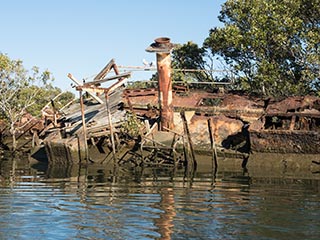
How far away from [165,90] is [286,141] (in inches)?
255

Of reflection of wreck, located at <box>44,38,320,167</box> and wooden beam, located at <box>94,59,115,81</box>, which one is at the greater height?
wooden beam, located at <box>94,59,115,81</box>

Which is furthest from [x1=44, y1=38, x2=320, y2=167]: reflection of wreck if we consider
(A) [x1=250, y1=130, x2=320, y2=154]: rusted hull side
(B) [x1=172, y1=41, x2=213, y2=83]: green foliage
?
(B) [x1=172, y1=41, x2=213, y2=83]: green foliage

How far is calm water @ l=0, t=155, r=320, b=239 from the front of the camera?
28.7 feet

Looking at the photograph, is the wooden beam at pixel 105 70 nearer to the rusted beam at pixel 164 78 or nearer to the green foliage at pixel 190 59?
the rusted beam at pixel 164 78

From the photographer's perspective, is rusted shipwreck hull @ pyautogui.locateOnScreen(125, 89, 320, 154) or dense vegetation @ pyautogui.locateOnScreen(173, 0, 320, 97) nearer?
rusted shipwreck hull @ pyautogui.locateOnScreen(125, 89, 320, 154)

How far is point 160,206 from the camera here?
11.5 meters

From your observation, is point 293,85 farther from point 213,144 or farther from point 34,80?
point 34,80

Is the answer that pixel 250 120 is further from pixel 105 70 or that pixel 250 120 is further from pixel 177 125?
pixel 105 70

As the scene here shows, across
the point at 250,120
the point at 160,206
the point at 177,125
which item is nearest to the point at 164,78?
the point at 177,125

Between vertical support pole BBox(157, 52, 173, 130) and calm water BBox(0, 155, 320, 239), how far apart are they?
18.8ft

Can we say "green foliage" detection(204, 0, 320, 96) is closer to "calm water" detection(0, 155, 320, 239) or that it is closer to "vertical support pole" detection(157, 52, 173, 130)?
"vertical support pole" detection(157, 52, 173, 130)

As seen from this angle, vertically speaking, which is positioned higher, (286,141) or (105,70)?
(105,70)

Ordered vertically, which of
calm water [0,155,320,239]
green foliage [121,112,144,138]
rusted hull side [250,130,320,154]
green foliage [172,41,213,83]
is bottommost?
calm water [0,155,320,239]

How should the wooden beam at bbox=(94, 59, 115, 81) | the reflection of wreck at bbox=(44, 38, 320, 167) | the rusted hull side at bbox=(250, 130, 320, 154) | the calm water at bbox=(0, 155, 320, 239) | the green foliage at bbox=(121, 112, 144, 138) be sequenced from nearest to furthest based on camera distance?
the calm water at bbox=(0, 155, 320, 239)
the rusted hull side at bbox=(250, 130, 320, 154)
the reflection of wreck at bbox=(44, 38, 320, 167)
the green foliage at bbox=(121, 112, 144, 138)
the wooden beam at bbox=(94, 59, 115, 81)
